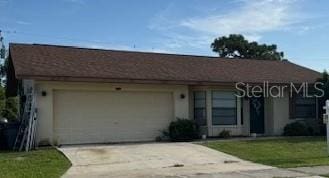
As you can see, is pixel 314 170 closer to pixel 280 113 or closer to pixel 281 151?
pixel 281 151

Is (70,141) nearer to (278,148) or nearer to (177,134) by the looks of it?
(177,134)

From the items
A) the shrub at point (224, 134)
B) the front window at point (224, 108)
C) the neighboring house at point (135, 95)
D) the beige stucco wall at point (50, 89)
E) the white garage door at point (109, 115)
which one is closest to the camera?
the beige stucco wall at point (50, 89)

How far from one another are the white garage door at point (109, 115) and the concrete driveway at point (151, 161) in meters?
1.55

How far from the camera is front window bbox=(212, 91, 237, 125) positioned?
78.4 ft

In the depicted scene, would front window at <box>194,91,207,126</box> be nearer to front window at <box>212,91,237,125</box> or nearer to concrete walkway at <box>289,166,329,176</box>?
front window at <box>212,91,237,125</box>

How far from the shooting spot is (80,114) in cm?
2141

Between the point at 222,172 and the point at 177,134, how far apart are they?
762cm

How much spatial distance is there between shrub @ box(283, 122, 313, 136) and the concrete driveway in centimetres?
643

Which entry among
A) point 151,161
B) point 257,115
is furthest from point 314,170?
point 257,115

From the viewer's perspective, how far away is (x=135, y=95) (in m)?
22.5

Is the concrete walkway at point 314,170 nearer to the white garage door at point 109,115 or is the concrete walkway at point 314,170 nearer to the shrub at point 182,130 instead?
the shrub at point 182,130

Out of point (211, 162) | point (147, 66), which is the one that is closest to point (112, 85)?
point (147, 66)

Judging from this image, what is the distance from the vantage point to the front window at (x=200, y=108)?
2377 cm

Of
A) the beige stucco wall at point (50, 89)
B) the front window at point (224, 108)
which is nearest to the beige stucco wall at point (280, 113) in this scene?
the front window at point (224, 108)
